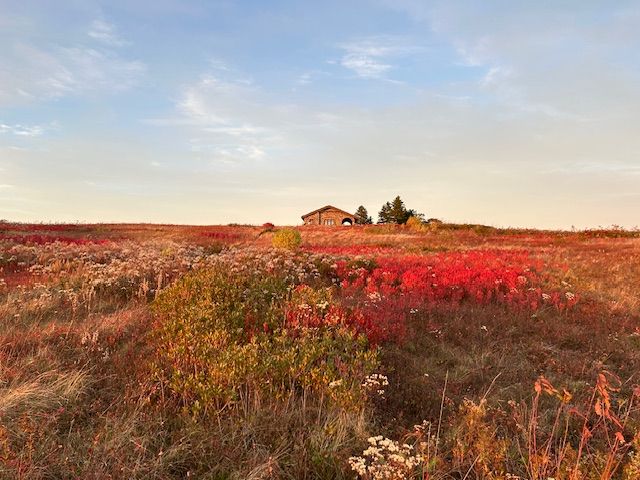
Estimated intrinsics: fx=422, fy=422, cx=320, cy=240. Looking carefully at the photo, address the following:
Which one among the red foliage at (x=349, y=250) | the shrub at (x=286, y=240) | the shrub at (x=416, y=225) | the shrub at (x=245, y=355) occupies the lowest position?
the shrub at (x=245, y=355)

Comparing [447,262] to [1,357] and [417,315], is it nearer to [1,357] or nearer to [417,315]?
[417,315]

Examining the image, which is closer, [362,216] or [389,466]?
[389,466]

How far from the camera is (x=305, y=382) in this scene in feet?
15.7

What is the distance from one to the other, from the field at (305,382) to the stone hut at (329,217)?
50276 millimetres

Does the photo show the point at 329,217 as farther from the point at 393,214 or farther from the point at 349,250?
the point at 349,250

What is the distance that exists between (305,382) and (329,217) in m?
57.4

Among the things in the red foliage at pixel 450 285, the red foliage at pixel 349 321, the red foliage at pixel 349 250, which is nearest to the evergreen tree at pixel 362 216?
the red foliage at pixel 349 250

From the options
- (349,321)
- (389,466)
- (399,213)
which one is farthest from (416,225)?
(389,466)

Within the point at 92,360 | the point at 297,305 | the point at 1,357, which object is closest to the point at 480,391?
the point at 297,305

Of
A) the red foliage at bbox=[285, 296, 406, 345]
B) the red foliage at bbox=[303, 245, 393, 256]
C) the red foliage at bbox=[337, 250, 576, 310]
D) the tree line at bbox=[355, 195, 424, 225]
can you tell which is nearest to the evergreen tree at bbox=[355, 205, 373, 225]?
the tree line at bbox=[355, 195, 424, 225]

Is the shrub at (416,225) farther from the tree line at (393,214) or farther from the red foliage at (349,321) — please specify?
the red foliage at (349,321)

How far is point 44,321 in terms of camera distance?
7.29 m

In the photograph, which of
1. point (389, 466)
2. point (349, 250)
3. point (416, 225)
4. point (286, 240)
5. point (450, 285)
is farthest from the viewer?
point (416, 225)

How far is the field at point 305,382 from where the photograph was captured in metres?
3.73
